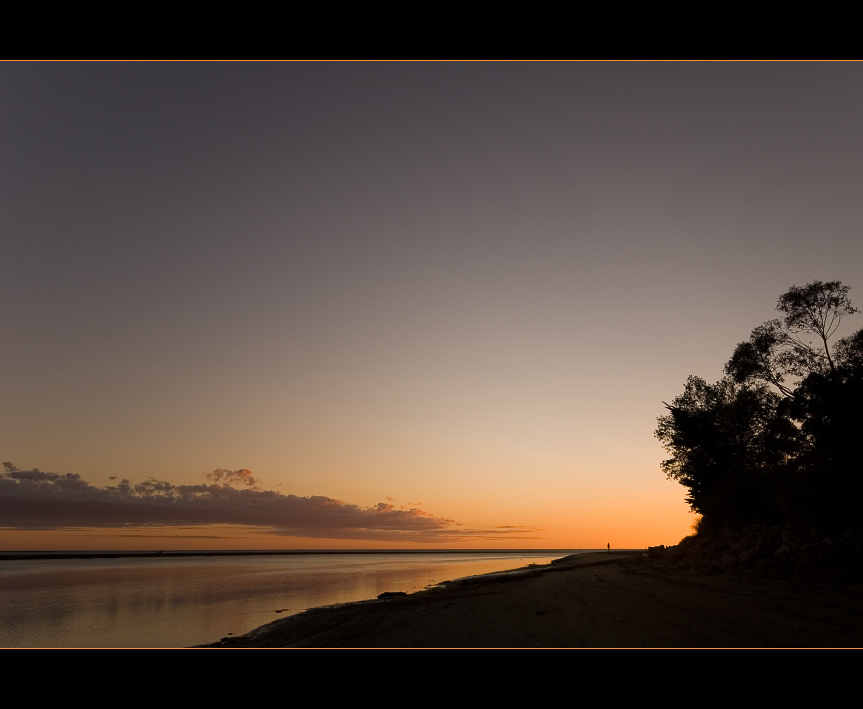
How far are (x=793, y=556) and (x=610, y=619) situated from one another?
11.2m

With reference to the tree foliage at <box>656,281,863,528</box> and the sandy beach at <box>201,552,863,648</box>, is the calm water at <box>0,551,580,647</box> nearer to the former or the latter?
the sandy beach at <box>201,552,863,648</box>

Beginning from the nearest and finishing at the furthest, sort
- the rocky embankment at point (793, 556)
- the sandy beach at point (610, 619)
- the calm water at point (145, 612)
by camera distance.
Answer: the sandy beach at point (610, 619)
the rocky embankment at point (793, 556)
the calm water at point (145, 612)

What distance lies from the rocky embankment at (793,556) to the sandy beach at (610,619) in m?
0.80

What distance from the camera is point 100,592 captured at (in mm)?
41312

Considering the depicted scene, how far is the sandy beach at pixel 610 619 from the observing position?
12375 millimetres

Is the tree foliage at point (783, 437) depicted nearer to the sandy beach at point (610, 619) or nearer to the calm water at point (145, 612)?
the sandy beach at point (610, 619)

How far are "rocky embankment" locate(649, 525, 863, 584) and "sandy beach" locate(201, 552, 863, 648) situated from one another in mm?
803

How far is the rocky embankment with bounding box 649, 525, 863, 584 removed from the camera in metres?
19.0

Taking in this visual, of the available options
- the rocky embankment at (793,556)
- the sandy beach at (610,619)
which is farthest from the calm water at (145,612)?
the rocky embankment at (793,556)

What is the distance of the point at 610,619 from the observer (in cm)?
1529
